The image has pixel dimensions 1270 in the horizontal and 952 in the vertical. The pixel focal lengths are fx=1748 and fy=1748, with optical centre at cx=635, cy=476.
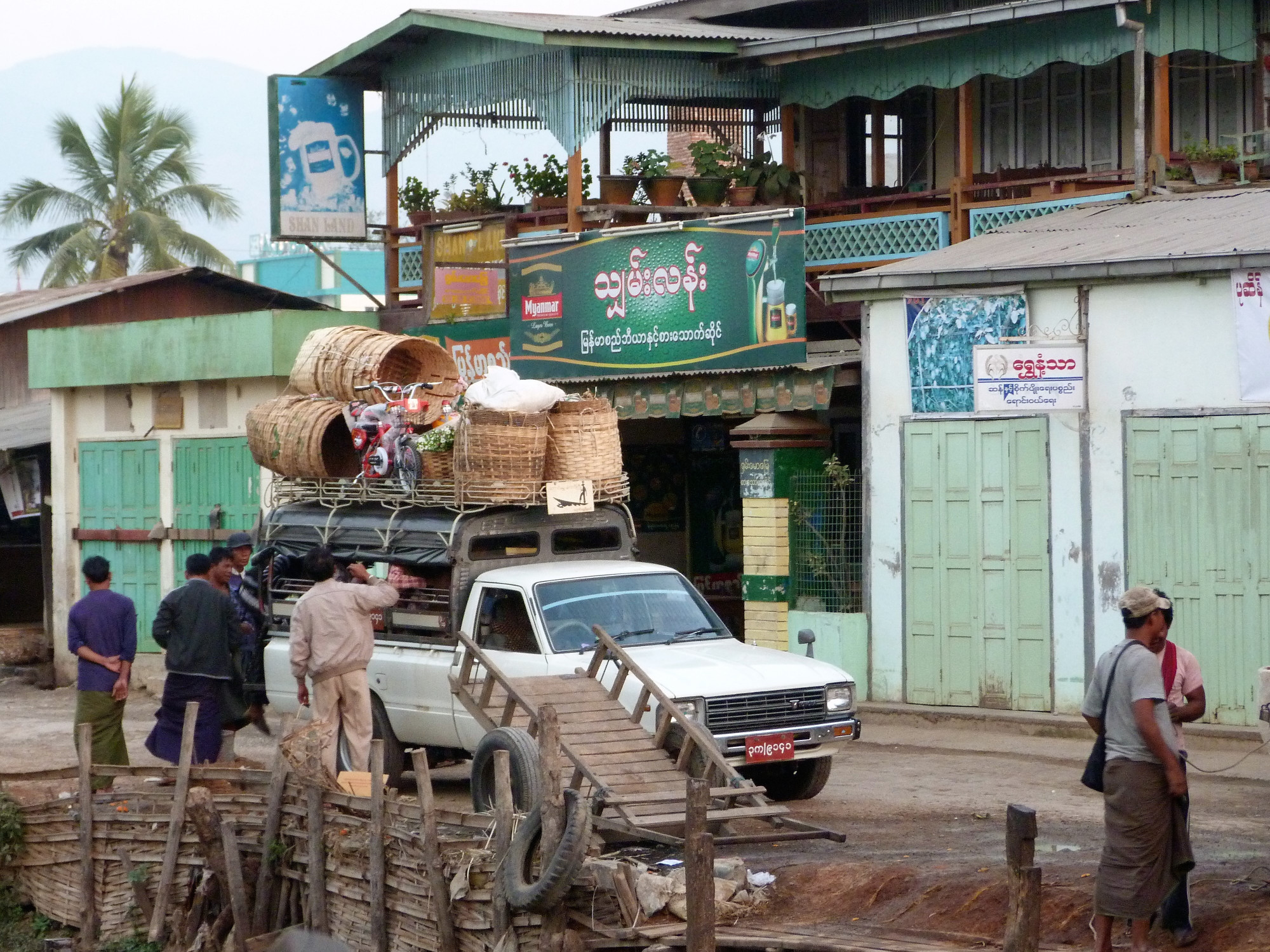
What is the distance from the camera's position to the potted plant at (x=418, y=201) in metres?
20.2

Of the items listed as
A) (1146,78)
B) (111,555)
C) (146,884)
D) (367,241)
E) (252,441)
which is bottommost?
(146,884)

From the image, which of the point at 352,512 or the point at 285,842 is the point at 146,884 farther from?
the point at 352,512

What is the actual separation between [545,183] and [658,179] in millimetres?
1606

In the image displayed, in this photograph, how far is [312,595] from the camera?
11078mm

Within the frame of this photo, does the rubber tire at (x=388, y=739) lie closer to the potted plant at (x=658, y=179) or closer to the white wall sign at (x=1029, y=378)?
the white wall sign at (x=1029, y=378)

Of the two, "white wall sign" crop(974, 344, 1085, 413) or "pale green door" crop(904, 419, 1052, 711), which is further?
"pale green door" crop(904, 419, 1052, 711)

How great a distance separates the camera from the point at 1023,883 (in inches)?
268

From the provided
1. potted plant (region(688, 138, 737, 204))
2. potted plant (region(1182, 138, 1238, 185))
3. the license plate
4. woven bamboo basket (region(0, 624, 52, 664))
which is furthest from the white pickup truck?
woven bamboo basket (region(0, 624, 52, 664))

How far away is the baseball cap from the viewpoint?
725 cm

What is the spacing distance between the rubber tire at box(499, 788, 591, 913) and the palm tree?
121 feet

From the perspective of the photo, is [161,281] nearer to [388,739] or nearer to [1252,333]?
[388,739]

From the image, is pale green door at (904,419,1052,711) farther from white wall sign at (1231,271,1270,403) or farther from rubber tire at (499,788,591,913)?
rubber tire at (499,788,591,913)

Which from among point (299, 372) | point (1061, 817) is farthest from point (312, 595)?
point (1061, 817)

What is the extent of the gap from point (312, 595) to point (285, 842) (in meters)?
1.56
